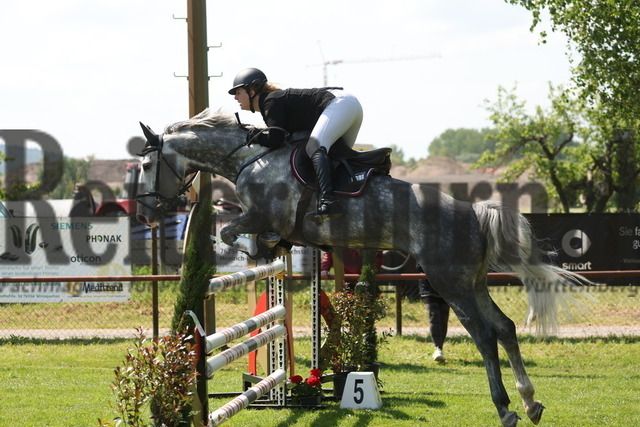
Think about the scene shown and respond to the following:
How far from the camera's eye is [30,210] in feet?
64.9

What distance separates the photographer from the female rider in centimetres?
580

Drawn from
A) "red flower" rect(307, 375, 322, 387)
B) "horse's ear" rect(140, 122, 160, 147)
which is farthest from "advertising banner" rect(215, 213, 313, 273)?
"horse's ear" rect(140, 122, 160, 147)

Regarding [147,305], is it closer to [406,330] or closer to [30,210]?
[406,330]

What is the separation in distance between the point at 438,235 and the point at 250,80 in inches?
74.9

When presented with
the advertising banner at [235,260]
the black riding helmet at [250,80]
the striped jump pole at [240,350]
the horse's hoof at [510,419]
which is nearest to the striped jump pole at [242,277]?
the striped jump pole at [240,350]

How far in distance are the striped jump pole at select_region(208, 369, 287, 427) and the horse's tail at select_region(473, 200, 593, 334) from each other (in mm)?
2069

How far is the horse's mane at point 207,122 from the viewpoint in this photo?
21.1 feet

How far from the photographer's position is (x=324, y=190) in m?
5.60

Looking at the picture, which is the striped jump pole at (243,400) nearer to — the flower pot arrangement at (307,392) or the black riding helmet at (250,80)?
the flower pot arrangement at (307,392)

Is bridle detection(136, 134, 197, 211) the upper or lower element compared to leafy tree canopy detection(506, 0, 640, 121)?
lower

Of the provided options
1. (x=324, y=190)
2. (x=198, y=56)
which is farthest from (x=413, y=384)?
(x=198, y=56)

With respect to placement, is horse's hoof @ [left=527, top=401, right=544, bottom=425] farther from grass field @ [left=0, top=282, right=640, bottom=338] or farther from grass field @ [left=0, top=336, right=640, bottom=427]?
grass field @ [left=0, top=282, right=640, bottom=338]

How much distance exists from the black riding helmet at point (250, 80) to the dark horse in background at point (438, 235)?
48 cm

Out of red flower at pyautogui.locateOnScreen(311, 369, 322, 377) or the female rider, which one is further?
red flower at pyautogui.locateOnScreen(311, 369, 322, 377)
